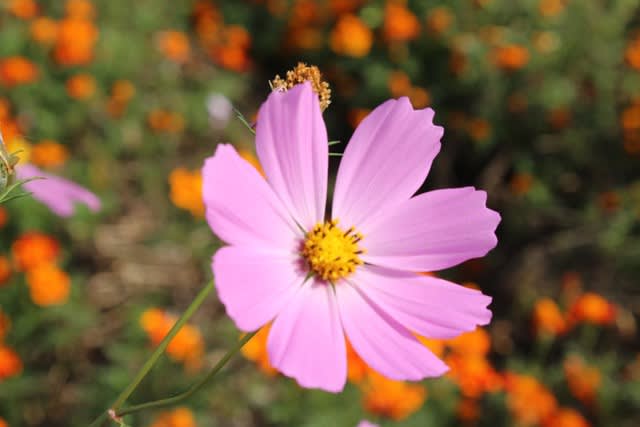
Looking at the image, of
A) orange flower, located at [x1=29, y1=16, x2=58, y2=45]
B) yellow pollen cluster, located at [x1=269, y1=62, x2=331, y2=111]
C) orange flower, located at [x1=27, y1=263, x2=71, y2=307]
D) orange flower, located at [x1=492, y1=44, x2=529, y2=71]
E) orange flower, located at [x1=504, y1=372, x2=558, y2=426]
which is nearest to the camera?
yellow pollen cluster, located at [x1=269, y1=62, x2=331, y2=111]

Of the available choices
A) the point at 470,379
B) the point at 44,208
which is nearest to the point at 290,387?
the point at 470,379

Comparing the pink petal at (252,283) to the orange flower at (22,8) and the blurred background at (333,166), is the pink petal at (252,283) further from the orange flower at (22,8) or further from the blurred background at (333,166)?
the orange flower at (22,8)

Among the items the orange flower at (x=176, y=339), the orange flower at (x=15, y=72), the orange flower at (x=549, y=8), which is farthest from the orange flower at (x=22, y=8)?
the orange flower at (x=549, y=8)

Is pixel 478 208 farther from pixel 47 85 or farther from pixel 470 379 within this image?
pixel 47 85

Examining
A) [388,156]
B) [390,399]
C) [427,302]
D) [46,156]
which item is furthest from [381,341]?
[46,156]

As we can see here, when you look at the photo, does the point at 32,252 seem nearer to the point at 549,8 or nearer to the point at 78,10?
the point at 78,10

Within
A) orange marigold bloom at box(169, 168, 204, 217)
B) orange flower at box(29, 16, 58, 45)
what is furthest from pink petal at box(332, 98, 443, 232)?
orange flower at box(29, 16, 58, 45)

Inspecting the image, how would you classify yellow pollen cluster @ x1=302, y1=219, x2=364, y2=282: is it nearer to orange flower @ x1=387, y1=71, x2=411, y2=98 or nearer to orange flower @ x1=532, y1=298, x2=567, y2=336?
orange flower @ x1=532, y1=298, x2=567, y2=336
